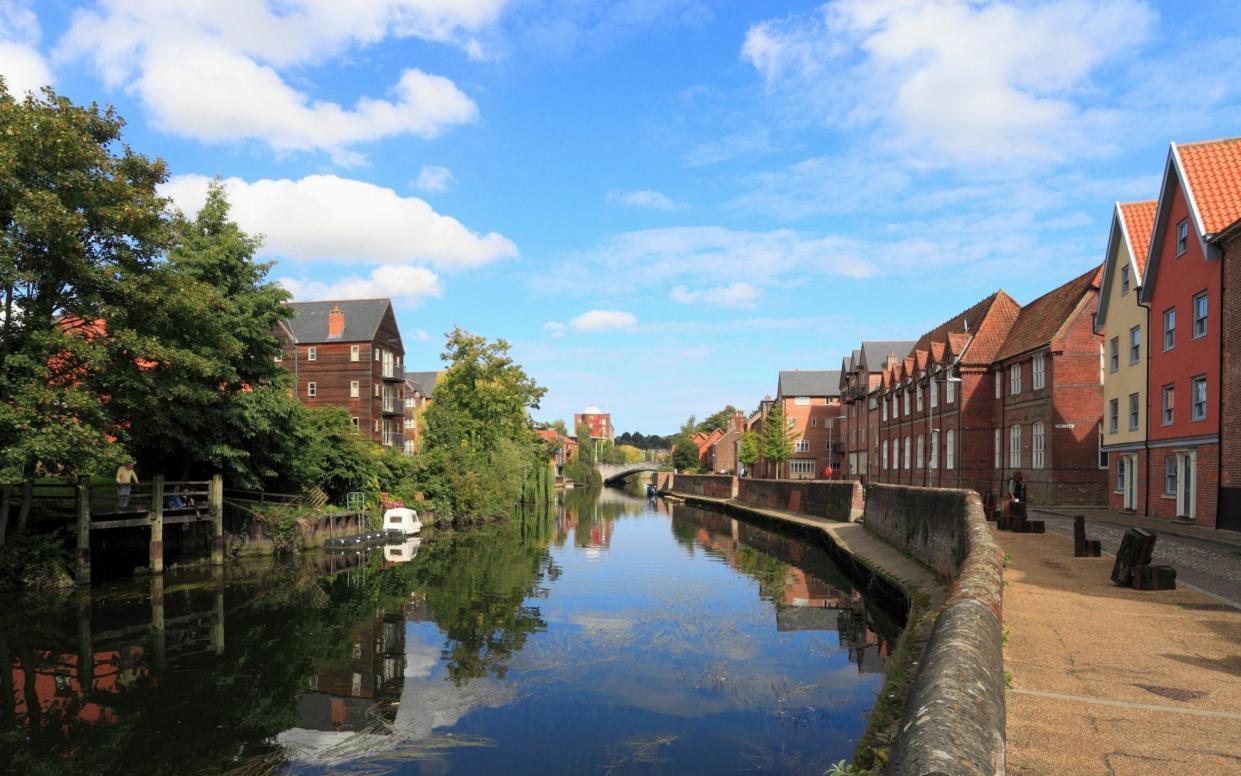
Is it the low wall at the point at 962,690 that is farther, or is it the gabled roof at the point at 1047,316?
the gabled roof at the point at 1047,316

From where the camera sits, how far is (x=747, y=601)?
19781 millimetres

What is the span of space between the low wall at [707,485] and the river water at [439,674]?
41394 millimetres

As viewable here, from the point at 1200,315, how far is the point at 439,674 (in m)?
24.5

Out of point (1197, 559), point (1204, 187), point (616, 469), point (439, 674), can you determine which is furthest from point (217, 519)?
point (616, 469)

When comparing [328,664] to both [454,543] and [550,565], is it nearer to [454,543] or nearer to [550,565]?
[550,565]

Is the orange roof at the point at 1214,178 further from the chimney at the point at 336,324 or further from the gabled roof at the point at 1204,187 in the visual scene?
the chimney at the point at 336,324

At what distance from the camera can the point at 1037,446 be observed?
37.7m

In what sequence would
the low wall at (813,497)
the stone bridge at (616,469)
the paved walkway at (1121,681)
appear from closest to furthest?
the paved walkway at (1121,681), the low wall at (813,497), the stone bridge at (616,469)

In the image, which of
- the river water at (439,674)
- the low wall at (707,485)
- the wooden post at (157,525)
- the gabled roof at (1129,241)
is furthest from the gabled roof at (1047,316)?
the wooden post at (157,525)

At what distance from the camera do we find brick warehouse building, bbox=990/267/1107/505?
3544 centimetres

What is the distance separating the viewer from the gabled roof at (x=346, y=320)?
2140 inches

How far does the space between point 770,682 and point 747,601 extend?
7610mm

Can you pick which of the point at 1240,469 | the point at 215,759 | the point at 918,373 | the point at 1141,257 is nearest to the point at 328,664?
the point at 215,759

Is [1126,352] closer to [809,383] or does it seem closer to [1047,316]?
[1047,316]
